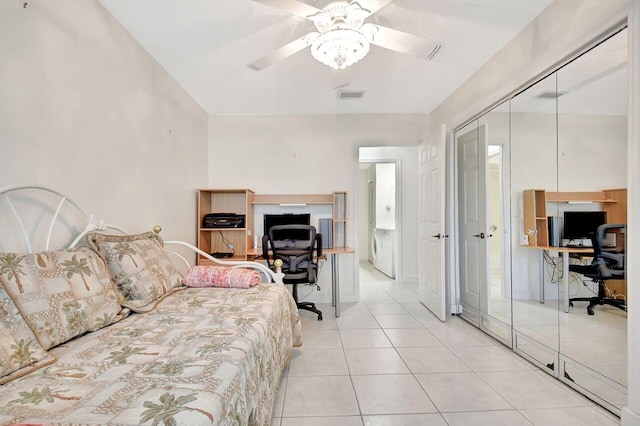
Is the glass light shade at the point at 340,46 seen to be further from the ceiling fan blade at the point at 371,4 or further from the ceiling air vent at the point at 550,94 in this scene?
the ceiling air vent at the point at 550,94

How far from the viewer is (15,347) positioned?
0.98 metres

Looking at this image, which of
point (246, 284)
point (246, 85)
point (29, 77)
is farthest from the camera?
point (246, 85)

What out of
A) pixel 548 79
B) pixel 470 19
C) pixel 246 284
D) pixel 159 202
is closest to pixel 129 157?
pixel 159 202

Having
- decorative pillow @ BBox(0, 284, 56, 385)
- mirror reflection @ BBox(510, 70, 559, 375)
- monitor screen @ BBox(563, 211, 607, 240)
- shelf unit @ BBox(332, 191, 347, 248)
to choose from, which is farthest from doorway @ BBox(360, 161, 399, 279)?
decorative pillow @ BBox(0, 284, 56, 385)

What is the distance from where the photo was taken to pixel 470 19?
2119 mm

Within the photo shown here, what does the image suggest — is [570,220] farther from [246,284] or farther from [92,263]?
[92,263]

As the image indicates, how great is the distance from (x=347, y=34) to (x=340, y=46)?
0.07 m

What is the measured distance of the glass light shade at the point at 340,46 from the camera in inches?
67.3

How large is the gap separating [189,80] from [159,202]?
127 centimetres

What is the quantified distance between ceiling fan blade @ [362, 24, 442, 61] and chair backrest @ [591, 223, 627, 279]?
1423mm

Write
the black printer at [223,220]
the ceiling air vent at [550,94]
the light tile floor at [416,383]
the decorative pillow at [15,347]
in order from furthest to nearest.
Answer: the black printer at [223,220] → the ceiling air vent at [550,94] → the light tile floor at [416,383] → the decorative pillow at [15,347]

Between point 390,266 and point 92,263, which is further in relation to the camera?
point 390,266

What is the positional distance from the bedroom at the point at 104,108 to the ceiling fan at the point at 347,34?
99cm

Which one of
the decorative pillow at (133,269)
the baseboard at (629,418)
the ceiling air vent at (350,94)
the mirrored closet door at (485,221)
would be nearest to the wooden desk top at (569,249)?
the mirrored closet door at (485,221)
